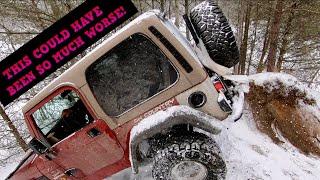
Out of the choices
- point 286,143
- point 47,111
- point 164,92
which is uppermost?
point 47,111

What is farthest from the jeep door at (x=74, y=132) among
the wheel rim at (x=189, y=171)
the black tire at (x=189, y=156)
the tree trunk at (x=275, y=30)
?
the tree trunk at (x=275, y=30)

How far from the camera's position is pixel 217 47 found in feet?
13.4

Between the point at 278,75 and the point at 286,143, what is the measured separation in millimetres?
1263

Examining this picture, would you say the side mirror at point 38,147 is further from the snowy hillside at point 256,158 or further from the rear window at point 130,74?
the snowy hillside at point 256,158

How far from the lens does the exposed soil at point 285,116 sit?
5762 mm

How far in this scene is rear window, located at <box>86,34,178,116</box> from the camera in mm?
3697

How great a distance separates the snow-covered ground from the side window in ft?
4.17

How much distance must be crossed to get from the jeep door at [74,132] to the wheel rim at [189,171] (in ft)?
2.35

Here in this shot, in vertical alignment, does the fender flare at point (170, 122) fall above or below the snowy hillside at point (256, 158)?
above

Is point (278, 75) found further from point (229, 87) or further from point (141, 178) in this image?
point (141, 178)

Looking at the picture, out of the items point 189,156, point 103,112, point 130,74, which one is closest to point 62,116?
point 103,112

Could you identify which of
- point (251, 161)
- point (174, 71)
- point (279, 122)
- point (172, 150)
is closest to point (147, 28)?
point (174, 71)

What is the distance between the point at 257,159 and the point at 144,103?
6.91 ft

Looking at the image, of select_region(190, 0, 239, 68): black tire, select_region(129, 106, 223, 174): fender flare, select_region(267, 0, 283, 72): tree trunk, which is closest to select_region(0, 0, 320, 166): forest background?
select_region(267, 0, 283, 72): tree trunk
